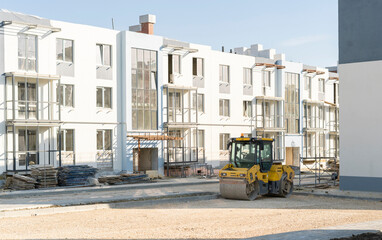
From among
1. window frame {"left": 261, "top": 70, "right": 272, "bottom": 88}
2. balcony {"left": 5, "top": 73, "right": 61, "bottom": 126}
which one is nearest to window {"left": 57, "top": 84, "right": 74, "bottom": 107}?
balcony {"left": 5, "top": 73, "right": 61, "bottom": 126}

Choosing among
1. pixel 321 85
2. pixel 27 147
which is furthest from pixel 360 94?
pixel 321 85

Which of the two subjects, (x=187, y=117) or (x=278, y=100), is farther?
(x=278, y=100)

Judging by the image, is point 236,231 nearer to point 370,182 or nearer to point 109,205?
point 109,205

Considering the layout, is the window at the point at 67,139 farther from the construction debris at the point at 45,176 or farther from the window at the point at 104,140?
the construction debris at the point at 45,176

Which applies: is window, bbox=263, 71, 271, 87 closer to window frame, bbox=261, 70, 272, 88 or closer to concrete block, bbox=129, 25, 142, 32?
window frame, bbox=261, 70, 272, 88

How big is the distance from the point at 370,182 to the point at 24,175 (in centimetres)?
1719

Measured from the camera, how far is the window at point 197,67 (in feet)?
144

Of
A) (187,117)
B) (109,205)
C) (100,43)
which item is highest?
(100,43)

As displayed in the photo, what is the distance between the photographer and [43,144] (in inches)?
1315

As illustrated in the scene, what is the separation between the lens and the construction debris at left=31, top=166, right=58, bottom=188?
29422 mm

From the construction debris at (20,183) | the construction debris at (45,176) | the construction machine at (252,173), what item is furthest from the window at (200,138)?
the construction machine at (252,173)

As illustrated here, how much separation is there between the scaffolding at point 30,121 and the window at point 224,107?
15.7 meters

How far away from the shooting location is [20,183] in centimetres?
2850

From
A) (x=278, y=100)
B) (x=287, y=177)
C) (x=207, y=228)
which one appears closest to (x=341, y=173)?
(x=287, y=177)
